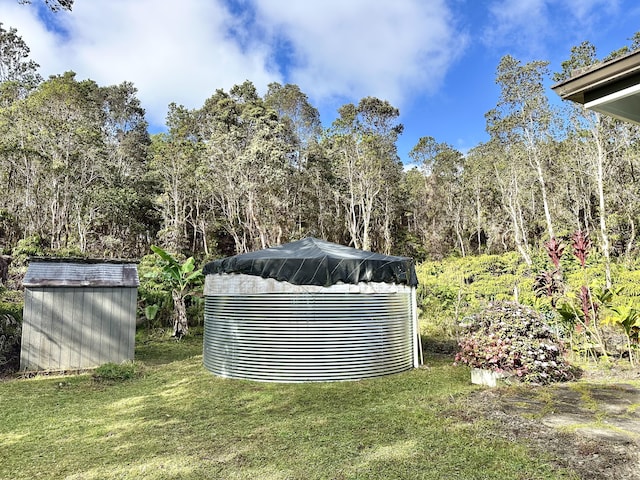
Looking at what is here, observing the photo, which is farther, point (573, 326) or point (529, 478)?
point (573, 326)

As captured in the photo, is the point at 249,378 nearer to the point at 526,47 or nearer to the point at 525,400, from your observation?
the point at 525,400

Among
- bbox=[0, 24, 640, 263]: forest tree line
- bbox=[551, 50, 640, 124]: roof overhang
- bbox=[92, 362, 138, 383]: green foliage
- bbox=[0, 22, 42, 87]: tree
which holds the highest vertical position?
bbox=[0, 22, 42, 87]: tree

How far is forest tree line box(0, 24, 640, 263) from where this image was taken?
18.4 meters

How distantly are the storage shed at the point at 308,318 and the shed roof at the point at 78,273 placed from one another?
205 cm

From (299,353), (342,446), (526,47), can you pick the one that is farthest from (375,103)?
(342,446)

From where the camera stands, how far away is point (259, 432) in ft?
12.3

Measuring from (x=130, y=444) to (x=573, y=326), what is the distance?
7.40m

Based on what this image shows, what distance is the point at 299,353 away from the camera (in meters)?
5.70

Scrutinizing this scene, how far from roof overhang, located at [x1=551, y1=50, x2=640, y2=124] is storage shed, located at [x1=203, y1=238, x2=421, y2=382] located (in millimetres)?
3694

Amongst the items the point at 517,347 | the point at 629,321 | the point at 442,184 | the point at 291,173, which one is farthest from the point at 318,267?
the point at 442,184

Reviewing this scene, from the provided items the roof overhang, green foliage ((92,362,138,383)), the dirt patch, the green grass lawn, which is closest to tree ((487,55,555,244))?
the dirt patch

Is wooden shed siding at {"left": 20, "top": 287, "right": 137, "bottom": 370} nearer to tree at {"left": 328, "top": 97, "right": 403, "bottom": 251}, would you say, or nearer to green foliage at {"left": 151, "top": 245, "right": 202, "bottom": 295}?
green foliage at {"left": 151, "top": 245, "right": 202, "bottom": 295}

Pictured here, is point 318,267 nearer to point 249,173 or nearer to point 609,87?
point 609,87

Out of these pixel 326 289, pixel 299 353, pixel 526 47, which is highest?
pixel 526 47
